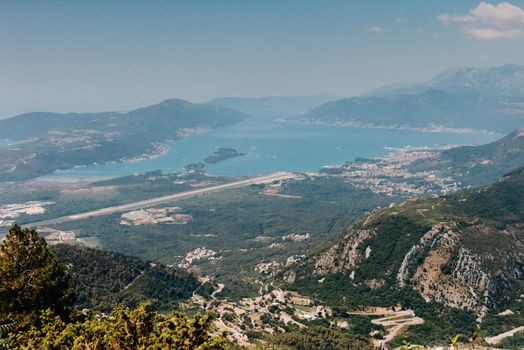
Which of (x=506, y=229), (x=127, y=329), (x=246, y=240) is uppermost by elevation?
(x=127, y=329)

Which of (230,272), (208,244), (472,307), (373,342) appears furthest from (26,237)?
(208,244)

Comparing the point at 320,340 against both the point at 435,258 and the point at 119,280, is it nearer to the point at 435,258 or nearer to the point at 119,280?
the point at 119,280

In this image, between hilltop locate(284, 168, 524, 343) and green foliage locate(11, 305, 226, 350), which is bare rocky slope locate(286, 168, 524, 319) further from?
green foliage locate(11, 305, 226, 350)

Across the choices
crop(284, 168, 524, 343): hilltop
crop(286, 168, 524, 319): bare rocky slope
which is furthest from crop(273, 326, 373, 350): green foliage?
crop(286, 168, 524, 319): bare rocky slope

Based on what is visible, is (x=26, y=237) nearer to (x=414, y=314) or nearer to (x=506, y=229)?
(x=414, y=314)

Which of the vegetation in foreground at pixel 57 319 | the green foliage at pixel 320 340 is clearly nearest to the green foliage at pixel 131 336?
the vegetation in foreground at pixel 57 319

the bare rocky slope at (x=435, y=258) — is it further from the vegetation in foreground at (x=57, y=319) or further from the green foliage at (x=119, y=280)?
the vegetation in foreground at (x=57, y=319)

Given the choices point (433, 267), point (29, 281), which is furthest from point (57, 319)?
point (433, 267)
